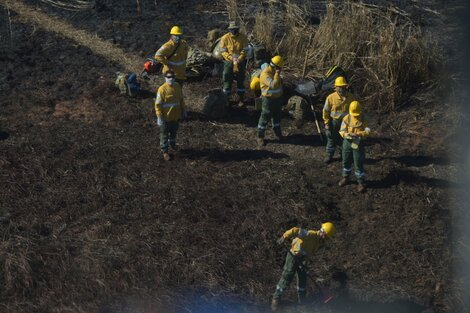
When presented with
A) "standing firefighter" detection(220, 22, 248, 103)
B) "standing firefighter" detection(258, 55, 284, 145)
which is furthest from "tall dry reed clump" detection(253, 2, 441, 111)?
"standing firefighter" detection(258, 55, 284, 145)

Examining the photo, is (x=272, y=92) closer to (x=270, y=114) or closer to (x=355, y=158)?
(x=270, y=114)

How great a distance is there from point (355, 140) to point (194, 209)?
333 cm

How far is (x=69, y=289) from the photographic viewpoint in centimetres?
1043

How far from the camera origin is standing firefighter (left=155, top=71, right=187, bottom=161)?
42.2ft

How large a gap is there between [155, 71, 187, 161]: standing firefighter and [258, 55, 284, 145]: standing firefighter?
1.78 meters

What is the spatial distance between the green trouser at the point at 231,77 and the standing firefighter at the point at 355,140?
3658 millimetres

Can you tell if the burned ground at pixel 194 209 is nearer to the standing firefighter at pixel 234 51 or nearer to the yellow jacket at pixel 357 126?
the standing firefighter at pixel 234 51

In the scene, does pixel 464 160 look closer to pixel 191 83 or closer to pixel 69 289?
pixel 191 83

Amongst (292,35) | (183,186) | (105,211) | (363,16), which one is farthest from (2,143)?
(363,16)

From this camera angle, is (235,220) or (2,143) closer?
(235,220)

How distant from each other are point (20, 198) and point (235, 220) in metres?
4.15

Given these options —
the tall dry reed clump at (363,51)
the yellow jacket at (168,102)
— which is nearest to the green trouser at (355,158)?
the tall dry reed clump at (363,51)

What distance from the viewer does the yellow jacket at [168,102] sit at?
12.9m

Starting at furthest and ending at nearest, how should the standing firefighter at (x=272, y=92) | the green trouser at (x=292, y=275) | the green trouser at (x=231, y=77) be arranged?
1. the green trouser at (x=231, y=77)
2. the standing firefighter at (x=272, y=92)
3. the green trouser at (x=292, y=275)
